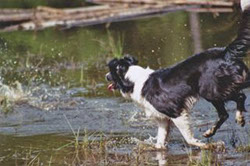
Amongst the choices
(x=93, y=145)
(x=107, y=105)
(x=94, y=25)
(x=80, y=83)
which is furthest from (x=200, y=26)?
(x=93, y=145)

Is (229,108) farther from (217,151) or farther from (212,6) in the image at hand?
(212,6)

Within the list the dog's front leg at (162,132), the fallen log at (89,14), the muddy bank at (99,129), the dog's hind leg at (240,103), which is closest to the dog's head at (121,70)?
A: the dog's front leg at (162,132)

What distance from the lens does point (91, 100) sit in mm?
9883

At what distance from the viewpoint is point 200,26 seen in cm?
1454

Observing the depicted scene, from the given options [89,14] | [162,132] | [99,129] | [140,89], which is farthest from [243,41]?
[89,14]

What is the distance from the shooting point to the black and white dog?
6676mm

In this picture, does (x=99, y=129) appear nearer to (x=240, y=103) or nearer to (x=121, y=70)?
(x=121, y=70)

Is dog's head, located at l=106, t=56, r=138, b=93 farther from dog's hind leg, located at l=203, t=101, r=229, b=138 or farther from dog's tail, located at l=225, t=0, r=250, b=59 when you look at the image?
dog's tail, located at l=225, t=0, r=250, b=59

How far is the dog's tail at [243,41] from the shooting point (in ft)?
21.8

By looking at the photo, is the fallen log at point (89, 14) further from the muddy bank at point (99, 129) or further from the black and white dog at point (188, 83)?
the black and white dog at point (188, 83)

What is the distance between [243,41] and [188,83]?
2.14 feet

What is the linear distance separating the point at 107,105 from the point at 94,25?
7511 mm

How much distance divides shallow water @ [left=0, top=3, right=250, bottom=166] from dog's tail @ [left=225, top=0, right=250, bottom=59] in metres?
0.86

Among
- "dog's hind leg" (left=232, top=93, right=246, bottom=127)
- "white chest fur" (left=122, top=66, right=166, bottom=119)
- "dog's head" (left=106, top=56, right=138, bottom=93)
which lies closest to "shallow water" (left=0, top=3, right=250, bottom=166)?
"dog's hind leg" (left=232, top=93, right=246, bottom=127)
